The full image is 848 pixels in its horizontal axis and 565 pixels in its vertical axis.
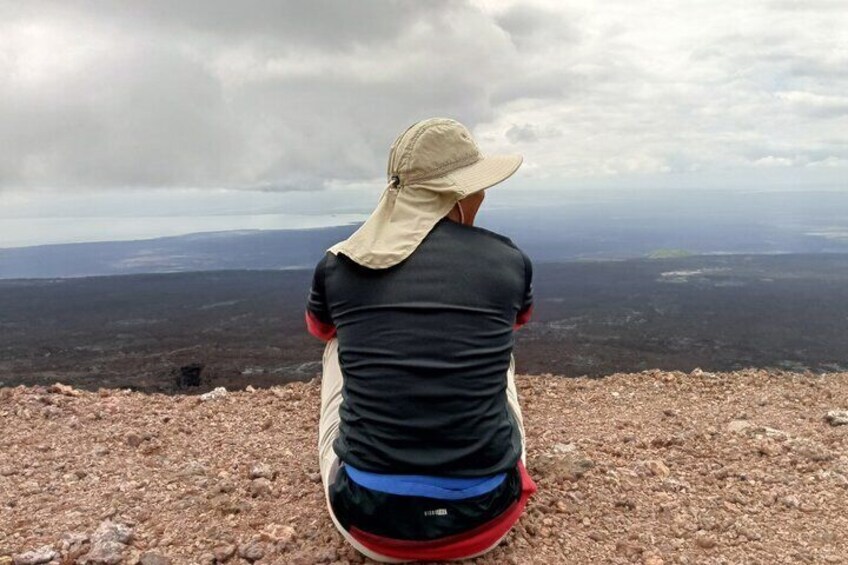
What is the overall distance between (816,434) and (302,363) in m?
32.0

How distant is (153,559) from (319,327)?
5.57 feet

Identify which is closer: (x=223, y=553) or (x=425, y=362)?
(x=425, y=362)

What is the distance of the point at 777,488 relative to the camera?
487 centimetres

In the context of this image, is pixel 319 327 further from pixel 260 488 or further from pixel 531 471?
pixel 531 471

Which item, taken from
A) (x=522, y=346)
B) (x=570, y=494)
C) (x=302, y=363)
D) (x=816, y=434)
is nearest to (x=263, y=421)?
(x=570, y=494)

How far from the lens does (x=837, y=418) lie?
633 centimetres

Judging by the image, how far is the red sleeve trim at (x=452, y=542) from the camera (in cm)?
342

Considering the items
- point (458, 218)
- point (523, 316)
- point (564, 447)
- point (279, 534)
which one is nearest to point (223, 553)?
point (279, 534)

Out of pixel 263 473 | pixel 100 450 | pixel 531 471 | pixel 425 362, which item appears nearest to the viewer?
pixel 425 362

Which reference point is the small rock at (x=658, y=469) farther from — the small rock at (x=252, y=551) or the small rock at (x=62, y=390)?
the small rock at (x=62, y=390)

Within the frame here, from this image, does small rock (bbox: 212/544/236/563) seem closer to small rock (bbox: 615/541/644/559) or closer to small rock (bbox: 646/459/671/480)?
small rock (bbox: 615/541/644/559)

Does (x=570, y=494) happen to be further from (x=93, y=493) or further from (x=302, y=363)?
(x=302, y=363)

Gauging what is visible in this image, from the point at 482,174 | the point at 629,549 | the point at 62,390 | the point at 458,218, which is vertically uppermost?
the point at 482,174

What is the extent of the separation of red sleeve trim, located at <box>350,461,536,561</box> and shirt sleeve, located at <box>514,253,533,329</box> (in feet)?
2.80
